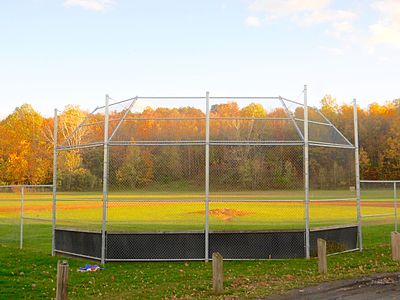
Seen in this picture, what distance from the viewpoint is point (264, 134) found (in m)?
12.8

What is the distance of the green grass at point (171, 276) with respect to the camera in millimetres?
8000

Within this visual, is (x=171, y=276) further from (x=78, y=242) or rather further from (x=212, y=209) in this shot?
(x=212, y=209)

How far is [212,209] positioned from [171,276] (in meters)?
14.1

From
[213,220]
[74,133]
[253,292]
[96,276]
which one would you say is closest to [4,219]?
[213,220]

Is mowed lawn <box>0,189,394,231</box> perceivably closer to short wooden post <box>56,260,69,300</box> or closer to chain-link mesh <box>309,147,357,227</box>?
chain-link mesh <box>309,147,357,227</box>

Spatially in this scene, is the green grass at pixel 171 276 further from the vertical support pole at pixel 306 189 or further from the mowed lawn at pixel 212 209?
the mowed lawn at pixel 212 209

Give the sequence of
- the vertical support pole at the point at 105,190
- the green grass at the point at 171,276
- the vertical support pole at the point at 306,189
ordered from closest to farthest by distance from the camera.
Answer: the green grass at the point at 171,276, the vertical support pole at the point at 105,190, the vertical support pole at the point at 306,189

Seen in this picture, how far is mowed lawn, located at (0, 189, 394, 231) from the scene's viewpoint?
1184 centimetres

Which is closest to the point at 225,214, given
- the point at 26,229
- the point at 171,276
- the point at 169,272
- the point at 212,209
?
the point at 212,209

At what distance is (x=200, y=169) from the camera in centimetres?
1190

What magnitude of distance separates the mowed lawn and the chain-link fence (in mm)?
65

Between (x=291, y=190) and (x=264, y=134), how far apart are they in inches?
66.5

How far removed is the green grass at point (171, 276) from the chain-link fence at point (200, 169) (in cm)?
45

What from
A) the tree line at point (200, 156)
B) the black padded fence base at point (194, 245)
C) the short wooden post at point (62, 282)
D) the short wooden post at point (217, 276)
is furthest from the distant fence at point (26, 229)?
the short wooden post at point (62, 282)
